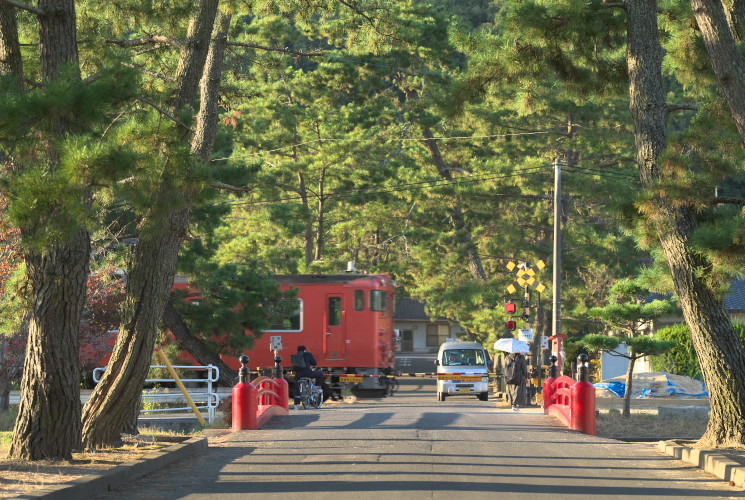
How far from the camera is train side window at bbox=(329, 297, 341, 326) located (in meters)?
28.2

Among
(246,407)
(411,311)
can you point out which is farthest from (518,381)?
(411,311)

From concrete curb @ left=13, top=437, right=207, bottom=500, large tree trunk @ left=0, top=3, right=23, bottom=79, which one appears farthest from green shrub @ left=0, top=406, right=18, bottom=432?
large tree trunk @ left=0, top=3, right=23, bottom=79

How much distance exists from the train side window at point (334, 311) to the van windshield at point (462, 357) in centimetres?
574

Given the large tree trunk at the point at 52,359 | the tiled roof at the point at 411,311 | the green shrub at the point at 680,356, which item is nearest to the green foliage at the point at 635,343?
the green shrub at the point at 680,356

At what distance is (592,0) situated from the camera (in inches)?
542

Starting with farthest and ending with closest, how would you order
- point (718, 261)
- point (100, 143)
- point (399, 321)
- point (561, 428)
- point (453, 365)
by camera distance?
point (399, 321) → point (453, 365) → point (561, 428) → point (718, 261) → point (100, 143)

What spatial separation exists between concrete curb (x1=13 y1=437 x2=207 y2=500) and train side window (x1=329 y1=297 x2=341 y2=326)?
1540cm

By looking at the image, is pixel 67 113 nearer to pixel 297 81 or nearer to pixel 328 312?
pixel 328 312

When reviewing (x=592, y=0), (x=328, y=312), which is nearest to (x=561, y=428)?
(x=592, y=0)

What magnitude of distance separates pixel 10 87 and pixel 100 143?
1204 mm

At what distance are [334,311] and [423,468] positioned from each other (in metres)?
17.7

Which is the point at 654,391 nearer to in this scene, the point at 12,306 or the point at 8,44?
the point at 12,306

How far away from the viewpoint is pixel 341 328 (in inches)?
1103

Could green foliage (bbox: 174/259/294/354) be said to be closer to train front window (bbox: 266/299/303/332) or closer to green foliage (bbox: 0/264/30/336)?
train front window (bbox: 266/299/303/332)
